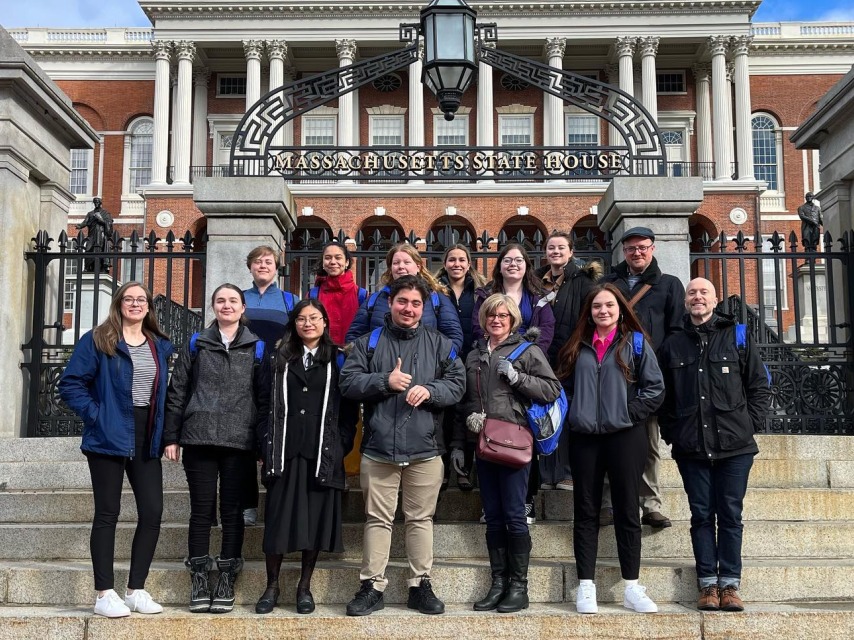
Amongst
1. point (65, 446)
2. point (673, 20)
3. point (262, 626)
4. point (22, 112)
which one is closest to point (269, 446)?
point (262, 626)

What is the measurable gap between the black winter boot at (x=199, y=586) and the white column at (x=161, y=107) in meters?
39.1

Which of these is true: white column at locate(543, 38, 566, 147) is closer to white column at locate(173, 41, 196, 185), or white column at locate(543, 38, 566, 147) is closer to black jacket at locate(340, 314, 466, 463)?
white column at locate(173, 41, 196, 185)

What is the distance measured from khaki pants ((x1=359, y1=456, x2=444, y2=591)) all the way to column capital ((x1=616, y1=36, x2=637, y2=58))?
40568mm

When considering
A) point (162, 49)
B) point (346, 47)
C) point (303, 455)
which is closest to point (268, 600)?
point (303, 455)

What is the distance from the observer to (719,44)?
4297cm

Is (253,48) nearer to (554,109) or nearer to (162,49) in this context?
(162,49)

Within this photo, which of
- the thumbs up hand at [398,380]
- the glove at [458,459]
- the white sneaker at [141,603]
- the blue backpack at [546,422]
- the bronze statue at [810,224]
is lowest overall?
the white sneaker at [141,603]

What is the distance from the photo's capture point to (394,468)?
17.9ft

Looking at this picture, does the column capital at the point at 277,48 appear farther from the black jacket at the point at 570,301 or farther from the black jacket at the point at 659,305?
the black jacket at the point at 659,305

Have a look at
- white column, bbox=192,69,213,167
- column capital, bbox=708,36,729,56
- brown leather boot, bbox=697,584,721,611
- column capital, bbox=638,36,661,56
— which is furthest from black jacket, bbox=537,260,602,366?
white column, bbox=192,69,213,167

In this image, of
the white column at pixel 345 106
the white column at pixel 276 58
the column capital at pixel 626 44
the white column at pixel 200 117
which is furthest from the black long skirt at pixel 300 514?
the white column at pixel 200 117

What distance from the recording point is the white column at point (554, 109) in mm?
42156

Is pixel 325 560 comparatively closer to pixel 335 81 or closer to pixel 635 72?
pixel 335 81

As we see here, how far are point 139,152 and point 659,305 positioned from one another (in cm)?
4309
